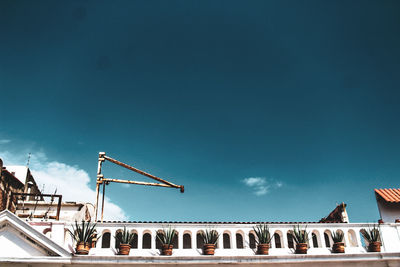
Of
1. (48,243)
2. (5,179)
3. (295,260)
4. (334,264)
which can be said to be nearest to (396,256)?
(334,264)

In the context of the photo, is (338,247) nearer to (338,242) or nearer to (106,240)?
(338,242)

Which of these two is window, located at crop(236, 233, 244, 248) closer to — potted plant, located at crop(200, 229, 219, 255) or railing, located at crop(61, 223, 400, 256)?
railing, located at crop(61, 223, 400, 256)

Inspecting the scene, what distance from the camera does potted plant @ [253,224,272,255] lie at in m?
14.6

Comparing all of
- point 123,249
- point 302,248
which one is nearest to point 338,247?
point 302,248

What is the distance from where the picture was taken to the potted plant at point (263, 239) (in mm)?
14586

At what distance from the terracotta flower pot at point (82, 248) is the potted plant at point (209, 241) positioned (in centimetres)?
441

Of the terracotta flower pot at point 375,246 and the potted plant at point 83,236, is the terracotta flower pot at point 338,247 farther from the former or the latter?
the potted plant at point 83,236

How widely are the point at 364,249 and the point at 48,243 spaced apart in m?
12.5

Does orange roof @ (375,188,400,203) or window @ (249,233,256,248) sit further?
orange roof @ (375,188,400,203)

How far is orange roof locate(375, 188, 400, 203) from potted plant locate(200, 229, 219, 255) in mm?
9936

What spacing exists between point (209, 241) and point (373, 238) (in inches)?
271

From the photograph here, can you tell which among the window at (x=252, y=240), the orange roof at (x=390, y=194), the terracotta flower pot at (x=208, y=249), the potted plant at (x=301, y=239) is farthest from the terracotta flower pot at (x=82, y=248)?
the orange roof at (x=390, y=194)

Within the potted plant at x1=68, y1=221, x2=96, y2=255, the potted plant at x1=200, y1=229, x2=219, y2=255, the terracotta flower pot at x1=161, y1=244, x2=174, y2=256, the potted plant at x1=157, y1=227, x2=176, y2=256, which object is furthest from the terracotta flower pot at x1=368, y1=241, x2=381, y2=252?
the potted plant at x1=68, y1=221, x2=96, y2=255

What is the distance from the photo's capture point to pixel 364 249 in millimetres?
15523
